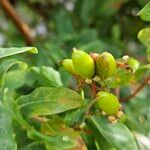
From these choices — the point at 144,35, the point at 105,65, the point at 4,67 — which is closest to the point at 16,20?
the point at 144,35

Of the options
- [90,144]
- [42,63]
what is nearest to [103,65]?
[90,144]

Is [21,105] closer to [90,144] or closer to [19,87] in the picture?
[90,144]

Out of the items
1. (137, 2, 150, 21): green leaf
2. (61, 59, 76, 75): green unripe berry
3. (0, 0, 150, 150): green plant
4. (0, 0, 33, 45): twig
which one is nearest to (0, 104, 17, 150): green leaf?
(0, 0, 150, 150): green plant

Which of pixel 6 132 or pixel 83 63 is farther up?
pixel 83 63

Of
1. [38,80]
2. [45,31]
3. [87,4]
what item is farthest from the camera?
[45,31]

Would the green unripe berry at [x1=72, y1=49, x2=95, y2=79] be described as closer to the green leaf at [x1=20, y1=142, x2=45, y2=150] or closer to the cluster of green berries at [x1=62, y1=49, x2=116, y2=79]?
the cluster of green berries at [x1=62, y1=49, x2=116, y2=79]

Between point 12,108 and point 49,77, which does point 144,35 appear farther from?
point 12,108
